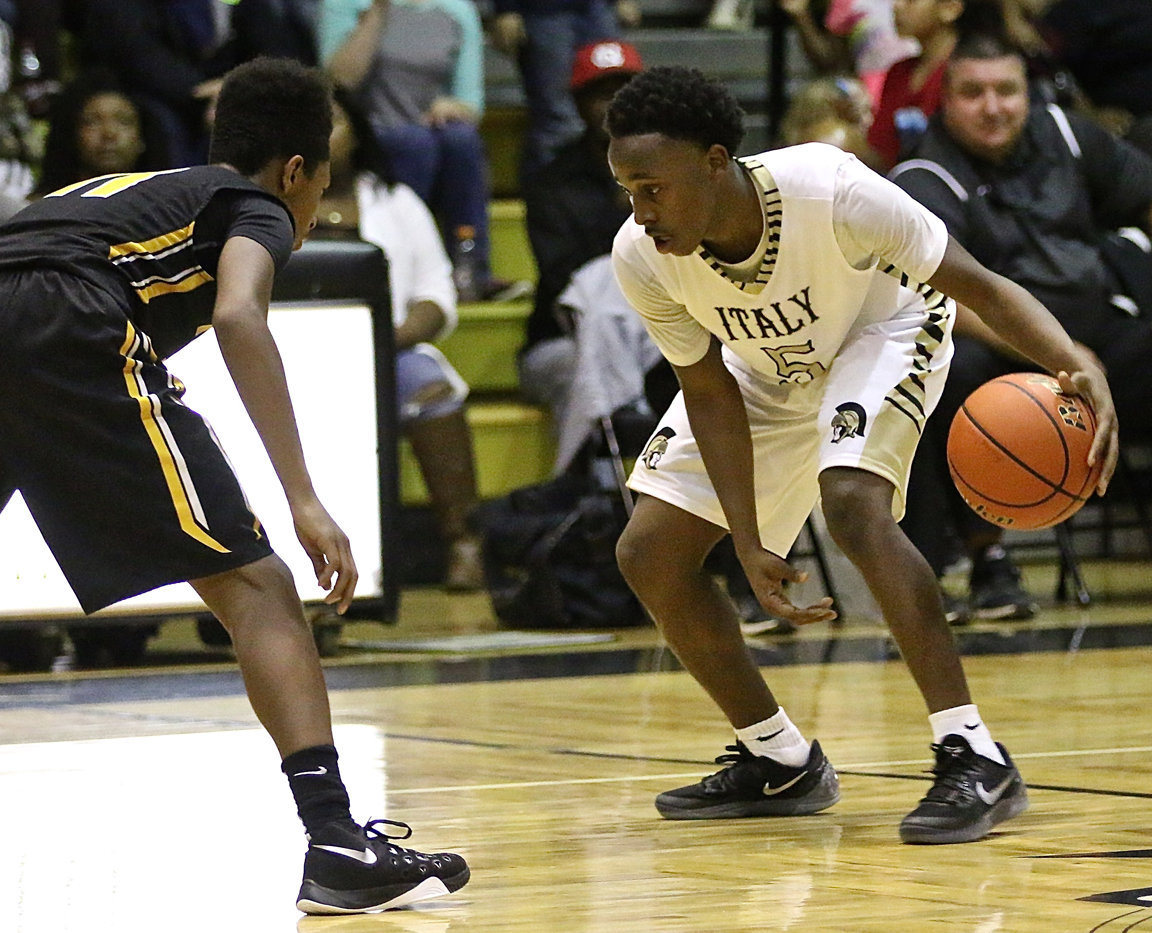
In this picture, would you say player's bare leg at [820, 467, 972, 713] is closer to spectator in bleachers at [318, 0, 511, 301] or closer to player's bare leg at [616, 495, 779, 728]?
player's bare leg at [616, 495, 779, 728]

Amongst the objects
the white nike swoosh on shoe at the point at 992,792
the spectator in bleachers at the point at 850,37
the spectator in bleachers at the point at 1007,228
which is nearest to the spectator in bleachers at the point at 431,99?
the spectator in bleachers at the point at 850,37

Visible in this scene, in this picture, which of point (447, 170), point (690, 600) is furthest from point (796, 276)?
point (447, 170)

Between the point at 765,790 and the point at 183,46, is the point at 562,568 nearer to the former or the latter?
the point at 183,46

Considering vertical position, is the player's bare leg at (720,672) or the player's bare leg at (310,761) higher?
the player's bare leg at (310,761)

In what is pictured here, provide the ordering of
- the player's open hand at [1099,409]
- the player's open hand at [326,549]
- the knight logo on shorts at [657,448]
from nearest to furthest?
the player's open hand at [326,549], the player's open hand at [1099,409], the knight logo on shorts at [657,448]

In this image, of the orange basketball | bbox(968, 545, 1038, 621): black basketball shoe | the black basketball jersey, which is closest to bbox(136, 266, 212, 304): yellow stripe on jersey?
the black basketball jersey

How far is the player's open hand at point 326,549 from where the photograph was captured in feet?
8.91

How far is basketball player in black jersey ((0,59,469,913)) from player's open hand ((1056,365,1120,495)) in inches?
52.1

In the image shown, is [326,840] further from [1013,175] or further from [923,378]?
[1013,175]

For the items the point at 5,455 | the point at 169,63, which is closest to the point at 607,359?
the point at 169,63

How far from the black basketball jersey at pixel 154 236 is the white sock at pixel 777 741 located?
139cm

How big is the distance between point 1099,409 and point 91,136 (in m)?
4.80

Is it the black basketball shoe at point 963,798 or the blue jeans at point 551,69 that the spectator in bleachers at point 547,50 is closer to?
the blue jeans at point 551,69

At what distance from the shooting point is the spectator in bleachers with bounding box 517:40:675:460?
7793 millimetres
